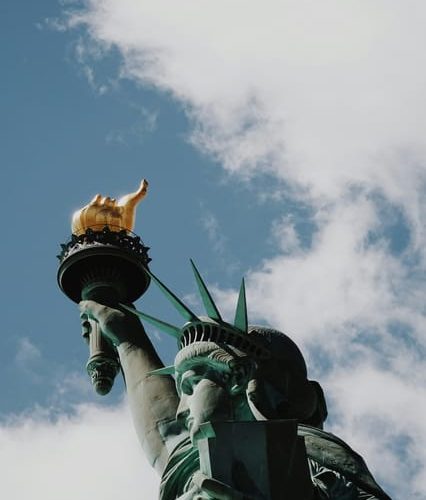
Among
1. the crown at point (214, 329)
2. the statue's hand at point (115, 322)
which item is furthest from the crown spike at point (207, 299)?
the statue's hand at point (115, 322)

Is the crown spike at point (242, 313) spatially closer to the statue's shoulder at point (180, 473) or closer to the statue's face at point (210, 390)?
the statue's face at point (210, 390)

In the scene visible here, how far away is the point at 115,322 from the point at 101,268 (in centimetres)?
109

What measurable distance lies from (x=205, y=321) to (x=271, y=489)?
273cm

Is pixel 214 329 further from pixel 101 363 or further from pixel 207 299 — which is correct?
pixel 101 363

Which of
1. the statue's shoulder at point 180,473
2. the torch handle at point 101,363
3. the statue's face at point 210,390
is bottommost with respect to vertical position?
the statue's shoulder at point 180,473

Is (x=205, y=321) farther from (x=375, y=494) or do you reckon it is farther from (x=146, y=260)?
(x=146, y=260)

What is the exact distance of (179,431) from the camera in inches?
696

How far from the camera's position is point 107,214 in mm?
21609

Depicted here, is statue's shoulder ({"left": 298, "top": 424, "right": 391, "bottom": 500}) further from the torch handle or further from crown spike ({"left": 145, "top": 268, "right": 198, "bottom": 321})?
the torch handle

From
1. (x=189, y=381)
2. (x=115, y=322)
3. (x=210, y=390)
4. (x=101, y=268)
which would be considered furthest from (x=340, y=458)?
(x=101, y=268)

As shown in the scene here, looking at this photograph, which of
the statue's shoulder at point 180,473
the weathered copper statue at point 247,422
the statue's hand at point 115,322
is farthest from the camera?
the statue's hand at point 115,322

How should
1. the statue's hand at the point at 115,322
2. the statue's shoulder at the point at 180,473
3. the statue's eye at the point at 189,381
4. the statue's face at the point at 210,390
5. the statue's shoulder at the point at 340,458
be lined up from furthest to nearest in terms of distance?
the statue's hand at the point at 115,322 < the statue's eye at the point at 189,381 < the statue's shoulder at the point at 180,473 < the statue's face at the point at 210,390 < the statue's shoulder at the point at 340,458

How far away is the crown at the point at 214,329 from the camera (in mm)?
14750

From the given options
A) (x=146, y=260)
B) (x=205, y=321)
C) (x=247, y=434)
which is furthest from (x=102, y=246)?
(x=247, y=434)
